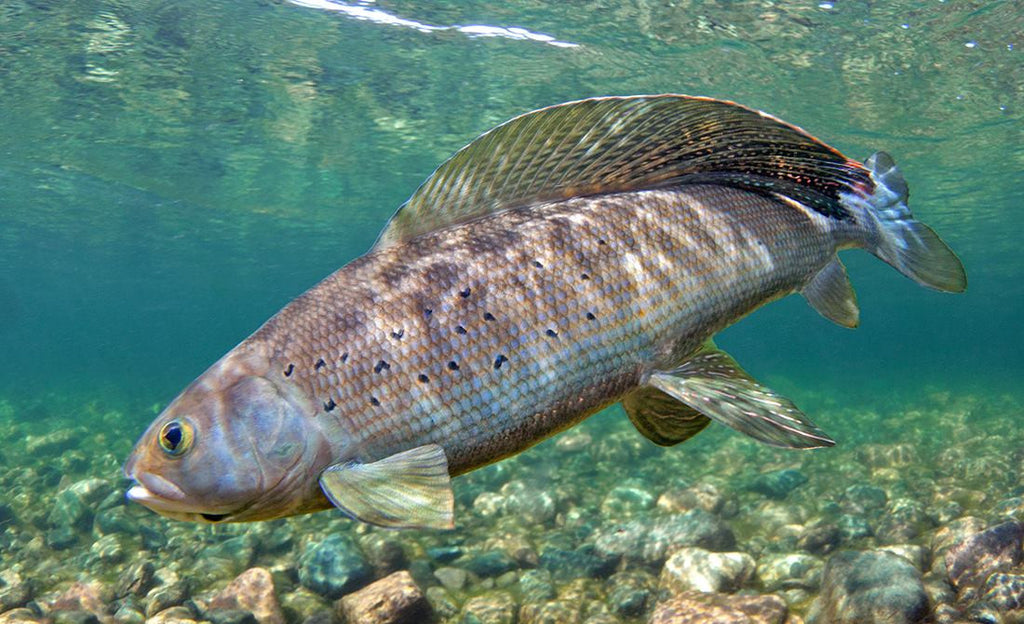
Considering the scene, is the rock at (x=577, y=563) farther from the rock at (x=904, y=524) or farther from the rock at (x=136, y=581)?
the rock at (x=136, y=581)

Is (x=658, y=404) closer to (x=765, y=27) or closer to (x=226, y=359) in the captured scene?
(x=226, y=359)

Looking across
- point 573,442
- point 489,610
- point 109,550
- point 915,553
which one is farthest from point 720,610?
point 573,442

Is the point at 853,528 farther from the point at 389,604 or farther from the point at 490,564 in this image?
the point at 389,604

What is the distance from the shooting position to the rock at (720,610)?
4568mm

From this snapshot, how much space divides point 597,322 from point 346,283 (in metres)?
0.74

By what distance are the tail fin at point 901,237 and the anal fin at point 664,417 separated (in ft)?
3.69

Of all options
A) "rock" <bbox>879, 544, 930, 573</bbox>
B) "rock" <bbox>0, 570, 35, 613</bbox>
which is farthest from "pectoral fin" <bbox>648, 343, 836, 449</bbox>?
"rock" <bbox>0, 570, 35, 613</bbox>

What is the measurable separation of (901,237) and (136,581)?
757cm

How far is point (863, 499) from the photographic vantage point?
9031 millimetres

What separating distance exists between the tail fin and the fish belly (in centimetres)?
88

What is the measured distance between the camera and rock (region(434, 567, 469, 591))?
6609mm

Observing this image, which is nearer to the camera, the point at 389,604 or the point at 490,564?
the point at 389,604

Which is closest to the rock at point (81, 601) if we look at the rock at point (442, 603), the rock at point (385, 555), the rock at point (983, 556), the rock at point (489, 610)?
the rock at point (385, 555)

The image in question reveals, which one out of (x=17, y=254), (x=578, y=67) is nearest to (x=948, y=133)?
(x=578, y=67)
